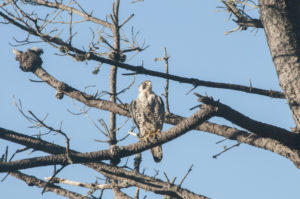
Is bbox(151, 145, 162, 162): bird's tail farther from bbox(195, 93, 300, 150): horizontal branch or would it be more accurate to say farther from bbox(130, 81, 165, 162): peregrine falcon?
bbox(195, 93, 300, 150): horizontal branch

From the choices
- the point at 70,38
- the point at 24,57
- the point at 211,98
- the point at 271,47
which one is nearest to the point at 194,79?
the point at 211,98

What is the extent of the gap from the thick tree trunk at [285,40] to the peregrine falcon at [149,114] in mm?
2480

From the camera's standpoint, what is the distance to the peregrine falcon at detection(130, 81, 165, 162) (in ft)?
18.7

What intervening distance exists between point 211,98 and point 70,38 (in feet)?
3.76

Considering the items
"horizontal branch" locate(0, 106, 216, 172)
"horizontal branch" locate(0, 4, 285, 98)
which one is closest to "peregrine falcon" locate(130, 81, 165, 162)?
"horizontal branch" locate(0, 4, 285, 98)

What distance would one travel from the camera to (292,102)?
3.20 metres

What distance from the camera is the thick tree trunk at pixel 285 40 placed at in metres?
3.24

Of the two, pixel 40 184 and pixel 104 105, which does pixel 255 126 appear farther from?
pixel 40 184

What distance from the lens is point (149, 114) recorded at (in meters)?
5.88

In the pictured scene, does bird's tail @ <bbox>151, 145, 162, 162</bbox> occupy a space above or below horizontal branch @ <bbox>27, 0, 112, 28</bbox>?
below

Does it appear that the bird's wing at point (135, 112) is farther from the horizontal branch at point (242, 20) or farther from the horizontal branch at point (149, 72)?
the horizontal branch at point (149, 72)

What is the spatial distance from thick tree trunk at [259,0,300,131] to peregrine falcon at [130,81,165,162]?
8.14 ft

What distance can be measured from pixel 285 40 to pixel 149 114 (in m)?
2.85

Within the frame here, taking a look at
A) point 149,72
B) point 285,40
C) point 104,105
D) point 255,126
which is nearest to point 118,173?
point 104,105
